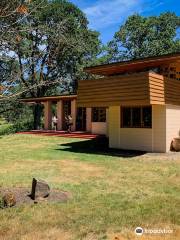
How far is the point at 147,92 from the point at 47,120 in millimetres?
19421

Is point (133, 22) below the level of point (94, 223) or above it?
above

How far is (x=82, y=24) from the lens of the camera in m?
42.0

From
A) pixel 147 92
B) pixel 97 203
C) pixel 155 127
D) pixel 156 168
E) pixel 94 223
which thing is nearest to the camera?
pixel 94 223

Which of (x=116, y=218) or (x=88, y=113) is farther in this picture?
(x=88, y=113)

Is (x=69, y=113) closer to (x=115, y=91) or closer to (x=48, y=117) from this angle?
(x=48, y=117)

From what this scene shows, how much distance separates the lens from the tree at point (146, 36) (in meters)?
42.8

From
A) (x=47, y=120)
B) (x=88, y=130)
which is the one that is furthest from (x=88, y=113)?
(x=47, y=120)

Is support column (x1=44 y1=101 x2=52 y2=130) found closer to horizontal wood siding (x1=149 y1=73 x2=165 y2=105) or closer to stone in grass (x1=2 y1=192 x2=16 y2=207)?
horizontal wood siding (x1=149 y1=73 x2=165 y2=105)

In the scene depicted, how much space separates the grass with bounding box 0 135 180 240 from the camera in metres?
6.32

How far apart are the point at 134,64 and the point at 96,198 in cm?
1223

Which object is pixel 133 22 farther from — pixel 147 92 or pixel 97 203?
pixel 97 203

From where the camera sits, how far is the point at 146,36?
146 ft
